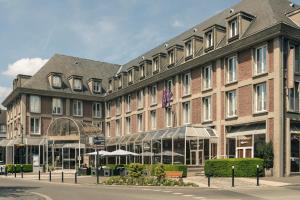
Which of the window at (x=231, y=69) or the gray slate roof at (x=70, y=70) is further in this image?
the gray slate roof at (x=70, y=70)

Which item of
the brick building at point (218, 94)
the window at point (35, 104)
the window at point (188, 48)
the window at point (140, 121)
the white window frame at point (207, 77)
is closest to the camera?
the brick building at point (218, 94)

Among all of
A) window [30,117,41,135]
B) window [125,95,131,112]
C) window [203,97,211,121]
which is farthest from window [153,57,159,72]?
window [30,117,41,135]

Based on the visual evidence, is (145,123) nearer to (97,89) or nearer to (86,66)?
(97,89)

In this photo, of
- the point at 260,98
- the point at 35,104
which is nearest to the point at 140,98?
the point at 35,104

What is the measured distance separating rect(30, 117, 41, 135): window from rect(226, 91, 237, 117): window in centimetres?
2969

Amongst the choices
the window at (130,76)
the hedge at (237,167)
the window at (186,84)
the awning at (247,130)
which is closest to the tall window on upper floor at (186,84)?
the window at (186,84)

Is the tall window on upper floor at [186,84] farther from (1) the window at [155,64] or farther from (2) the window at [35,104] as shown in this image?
(2) the window at [35,104]

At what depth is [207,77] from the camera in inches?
1622

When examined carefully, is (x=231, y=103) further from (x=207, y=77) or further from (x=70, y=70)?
(x=70, y=70)

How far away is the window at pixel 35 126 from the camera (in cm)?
5881

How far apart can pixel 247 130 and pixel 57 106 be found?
106ft

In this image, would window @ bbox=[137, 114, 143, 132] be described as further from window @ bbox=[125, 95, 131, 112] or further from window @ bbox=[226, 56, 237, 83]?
window @ bbox=[226, 56, 237, 83]

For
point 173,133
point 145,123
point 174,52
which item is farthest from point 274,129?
point 145,123

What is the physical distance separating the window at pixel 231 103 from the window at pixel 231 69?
1.10 meters
